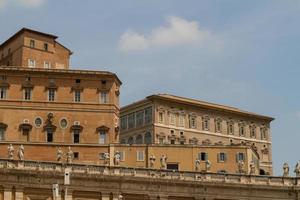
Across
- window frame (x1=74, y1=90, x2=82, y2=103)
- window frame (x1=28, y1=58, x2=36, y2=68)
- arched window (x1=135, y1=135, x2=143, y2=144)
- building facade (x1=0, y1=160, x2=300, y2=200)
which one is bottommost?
building facade (x1=0, y1=160, x2=300, y2=200)

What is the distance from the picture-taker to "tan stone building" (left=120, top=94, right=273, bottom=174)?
115 meters

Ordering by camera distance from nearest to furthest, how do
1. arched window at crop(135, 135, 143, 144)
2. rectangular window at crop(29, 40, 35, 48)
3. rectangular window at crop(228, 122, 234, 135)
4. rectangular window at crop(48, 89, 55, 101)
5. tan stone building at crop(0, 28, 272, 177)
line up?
tan stone building at crop(0, 28, 272, 177)
rectangular window at crop(48, 89, 55, 101)
rectangular window at crop(29, 40, 35, 48)
arched window at crop(135, 135, 143, 144)
rectangular window at crop(228, 122, 234, 135)

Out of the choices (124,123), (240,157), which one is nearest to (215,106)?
(124,123)

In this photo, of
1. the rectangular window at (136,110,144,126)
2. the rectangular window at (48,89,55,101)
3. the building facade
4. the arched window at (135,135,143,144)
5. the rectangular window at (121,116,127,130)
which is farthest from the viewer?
the rectangular window at (121,116,127,130)

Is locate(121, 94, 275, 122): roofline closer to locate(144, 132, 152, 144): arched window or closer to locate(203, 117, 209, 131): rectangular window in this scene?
locate(203, 117, 209, 131): rectangular window

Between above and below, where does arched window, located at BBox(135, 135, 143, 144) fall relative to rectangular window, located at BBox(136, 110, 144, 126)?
below

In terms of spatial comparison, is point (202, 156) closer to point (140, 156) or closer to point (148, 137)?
point (140, 156)

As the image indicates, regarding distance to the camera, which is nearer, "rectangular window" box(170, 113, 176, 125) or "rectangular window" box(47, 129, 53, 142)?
"rectangular window" box(47, 129, 53, 142)

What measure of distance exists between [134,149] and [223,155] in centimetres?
1168

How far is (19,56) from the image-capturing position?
90.5m

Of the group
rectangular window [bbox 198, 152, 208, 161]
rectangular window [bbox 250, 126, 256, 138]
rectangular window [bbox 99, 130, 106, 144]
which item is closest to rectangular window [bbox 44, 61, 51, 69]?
rectangular window [bbox 99, 130, 106, 144]

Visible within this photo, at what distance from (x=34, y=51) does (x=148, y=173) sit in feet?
95.9

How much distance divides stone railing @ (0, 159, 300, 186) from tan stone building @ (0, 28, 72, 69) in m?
26.4

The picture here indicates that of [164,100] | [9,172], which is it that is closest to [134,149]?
[9,172]
